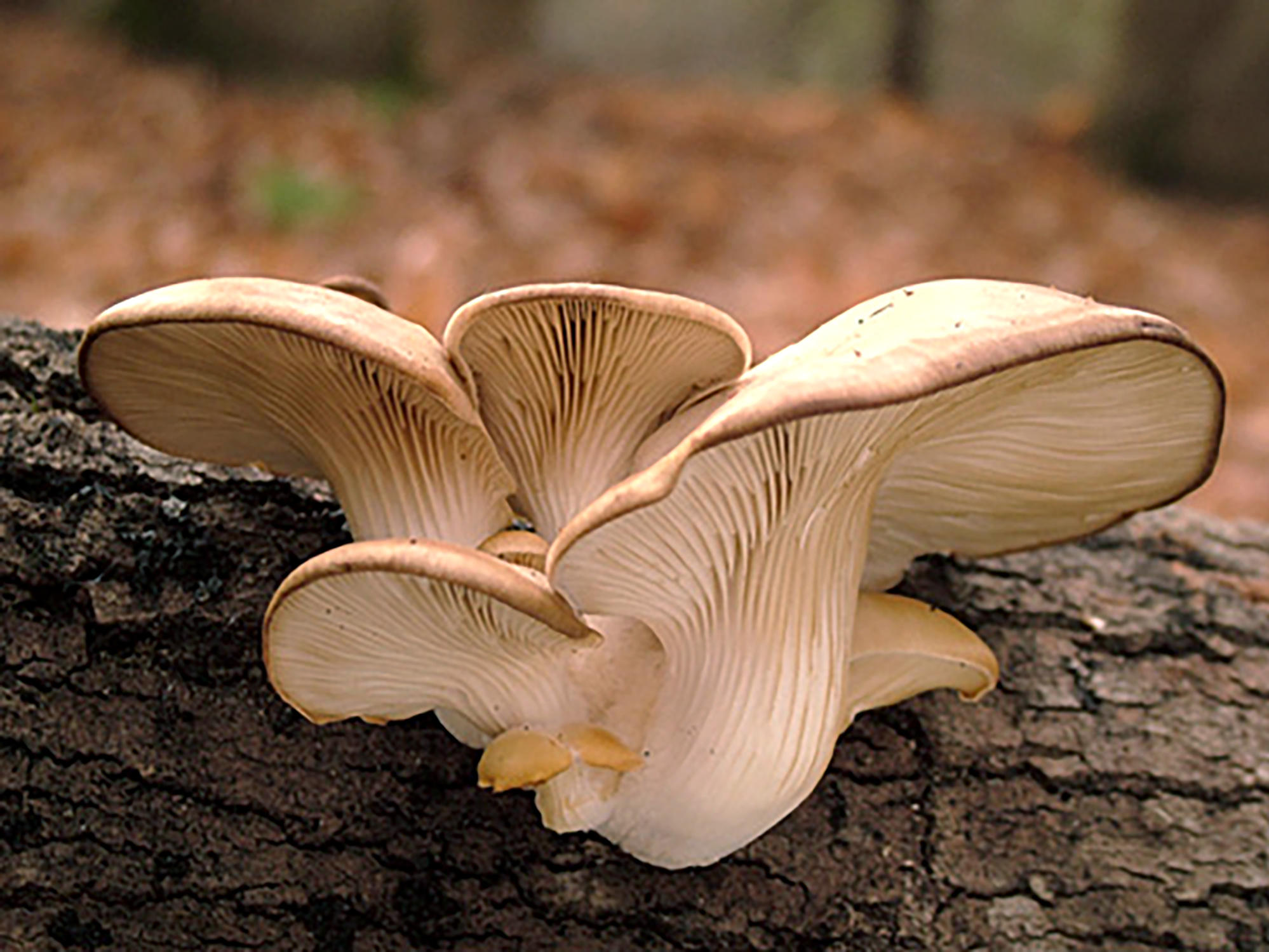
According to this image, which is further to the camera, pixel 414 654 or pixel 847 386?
pixel 414 654

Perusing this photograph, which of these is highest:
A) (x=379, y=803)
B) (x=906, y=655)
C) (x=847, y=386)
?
(x=847, y=386)

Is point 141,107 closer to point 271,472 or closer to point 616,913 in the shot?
point 271,472

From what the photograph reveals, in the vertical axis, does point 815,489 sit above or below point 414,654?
above

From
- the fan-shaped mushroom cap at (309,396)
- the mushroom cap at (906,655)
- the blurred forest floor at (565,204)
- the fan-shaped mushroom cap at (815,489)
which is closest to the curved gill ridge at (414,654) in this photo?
the fan-shaped mushroom cap at (815,489)

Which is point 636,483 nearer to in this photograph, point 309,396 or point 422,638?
point 422,638

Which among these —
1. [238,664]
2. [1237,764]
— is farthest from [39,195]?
[1237,764]

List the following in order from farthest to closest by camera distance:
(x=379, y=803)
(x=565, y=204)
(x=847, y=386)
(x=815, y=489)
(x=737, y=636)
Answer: (x=565, y=204), (x=379, y=803), (x=737, y=636), (x=815, y=489), (x=847, y=386)

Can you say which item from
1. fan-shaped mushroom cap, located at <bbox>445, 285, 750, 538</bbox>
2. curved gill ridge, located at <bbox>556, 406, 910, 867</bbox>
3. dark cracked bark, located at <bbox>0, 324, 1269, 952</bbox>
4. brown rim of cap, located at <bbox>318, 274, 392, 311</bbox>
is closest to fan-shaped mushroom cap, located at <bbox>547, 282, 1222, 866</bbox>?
curved gill ridge, located at <bbox>556, 406, 910, 867</bbox>

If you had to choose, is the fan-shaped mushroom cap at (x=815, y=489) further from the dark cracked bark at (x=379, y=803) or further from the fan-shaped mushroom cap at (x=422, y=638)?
the dark cracked bark at (x=379, y=803)

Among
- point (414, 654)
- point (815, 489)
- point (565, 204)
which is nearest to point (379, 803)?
point (414, 654)
